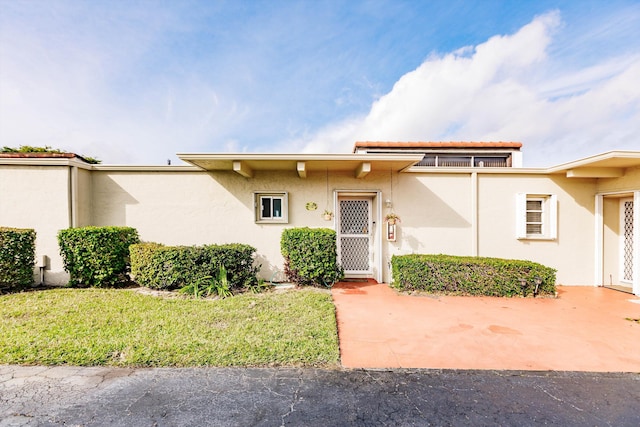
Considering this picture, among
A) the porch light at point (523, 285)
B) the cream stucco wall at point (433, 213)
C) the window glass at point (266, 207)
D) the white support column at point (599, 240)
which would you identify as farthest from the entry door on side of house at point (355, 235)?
the white support column at point (599, 240)

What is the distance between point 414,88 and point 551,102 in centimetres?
470

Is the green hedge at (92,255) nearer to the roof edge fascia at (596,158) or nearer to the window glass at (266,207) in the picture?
the window glass at (266,207)

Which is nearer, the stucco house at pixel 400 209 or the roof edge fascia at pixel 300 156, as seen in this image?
the roof edge fascia at pixel 300 156

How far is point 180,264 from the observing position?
5621 millimetres

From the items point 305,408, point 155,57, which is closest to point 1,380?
point 305,408

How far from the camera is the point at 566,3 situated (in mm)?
5922

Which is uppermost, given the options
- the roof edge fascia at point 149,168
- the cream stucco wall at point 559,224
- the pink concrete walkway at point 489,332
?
the roof edge fascia at point 149,168

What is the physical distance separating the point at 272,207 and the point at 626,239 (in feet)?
29.0

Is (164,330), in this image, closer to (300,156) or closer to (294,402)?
(294,402)

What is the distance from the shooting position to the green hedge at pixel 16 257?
5.32 meters

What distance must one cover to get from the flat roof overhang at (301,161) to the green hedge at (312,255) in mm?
1526

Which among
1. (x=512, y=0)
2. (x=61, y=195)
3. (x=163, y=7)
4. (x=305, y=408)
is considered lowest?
(x=305, y=408)

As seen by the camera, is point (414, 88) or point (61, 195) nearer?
point (61, 195)

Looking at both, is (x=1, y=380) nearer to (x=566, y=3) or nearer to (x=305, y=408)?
(x=305, y=408)
